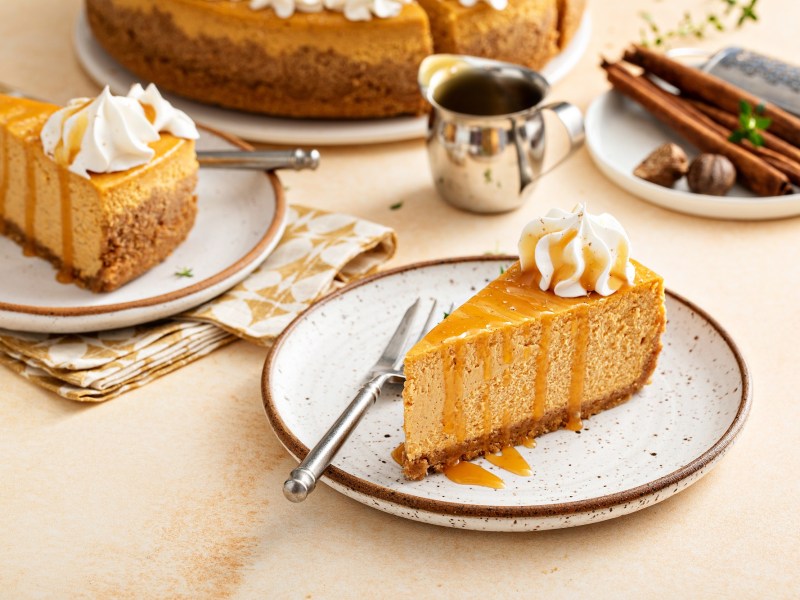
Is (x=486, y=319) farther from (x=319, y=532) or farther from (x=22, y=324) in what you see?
(x=22, y=324)

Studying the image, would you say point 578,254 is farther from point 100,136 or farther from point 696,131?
point 696,131

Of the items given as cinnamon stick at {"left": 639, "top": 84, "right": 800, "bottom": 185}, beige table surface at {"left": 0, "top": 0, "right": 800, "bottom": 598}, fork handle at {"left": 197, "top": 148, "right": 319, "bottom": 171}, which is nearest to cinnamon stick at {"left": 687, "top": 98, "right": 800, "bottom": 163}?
cinnamon stick at {"left": 639, "top": 84, "right": 800, "bottom": 185}

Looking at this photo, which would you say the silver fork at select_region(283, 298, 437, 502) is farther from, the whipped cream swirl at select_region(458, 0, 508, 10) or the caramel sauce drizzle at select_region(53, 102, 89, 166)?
the whipped cream swirl at select_region(458, 0, 508, 10)

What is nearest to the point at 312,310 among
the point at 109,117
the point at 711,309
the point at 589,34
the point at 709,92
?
the point at 109,117

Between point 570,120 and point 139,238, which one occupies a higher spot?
point 570,120

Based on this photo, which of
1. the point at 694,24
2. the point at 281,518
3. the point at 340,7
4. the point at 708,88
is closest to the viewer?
the point at 281,518

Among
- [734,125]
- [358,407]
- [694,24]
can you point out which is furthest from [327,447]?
[694,24]
